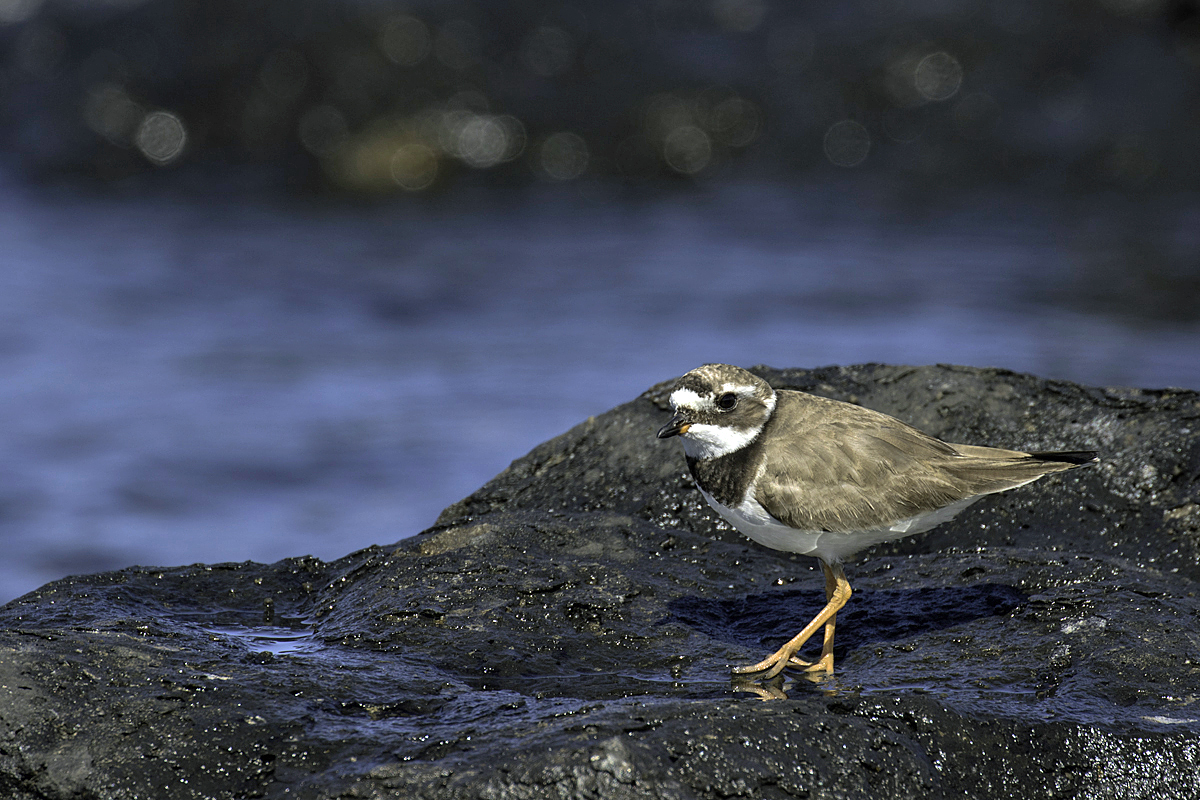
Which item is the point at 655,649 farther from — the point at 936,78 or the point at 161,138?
the point at 161,138

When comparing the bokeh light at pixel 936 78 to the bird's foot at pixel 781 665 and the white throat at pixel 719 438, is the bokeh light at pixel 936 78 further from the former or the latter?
→ the bird's foot at pixel 781 665

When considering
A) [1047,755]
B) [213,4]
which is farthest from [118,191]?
[1047,755]

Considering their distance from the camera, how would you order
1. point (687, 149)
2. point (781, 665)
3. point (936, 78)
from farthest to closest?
point (687, 149)
point (936, 78)
point (781, 665)

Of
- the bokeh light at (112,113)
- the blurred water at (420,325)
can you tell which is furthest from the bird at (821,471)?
the bokeh light at (112,113)

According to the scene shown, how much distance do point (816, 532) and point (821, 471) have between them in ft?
0.92

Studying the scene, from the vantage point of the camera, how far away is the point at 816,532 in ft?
17.2

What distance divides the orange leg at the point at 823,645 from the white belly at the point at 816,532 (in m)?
0.12

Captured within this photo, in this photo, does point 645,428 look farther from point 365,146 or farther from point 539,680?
point 365,146

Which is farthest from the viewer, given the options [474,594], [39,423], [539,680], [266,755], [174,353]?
[174,353]

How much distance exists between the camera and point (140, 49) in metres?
20.3

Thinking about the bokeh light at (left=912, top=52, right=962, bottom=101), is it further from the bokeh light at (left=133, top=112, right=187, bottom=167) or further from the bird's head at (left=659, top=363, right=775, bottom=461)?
the bird's head at (left=659, top=363, right=775, bottom=461)

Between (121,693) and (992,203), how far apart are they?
702 inches

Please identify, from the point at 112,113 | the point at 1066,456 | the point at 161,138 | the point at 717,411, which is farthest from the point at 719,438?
the point at 112,113

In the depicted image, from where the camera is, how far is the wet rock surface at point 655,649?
4148 millimetres
